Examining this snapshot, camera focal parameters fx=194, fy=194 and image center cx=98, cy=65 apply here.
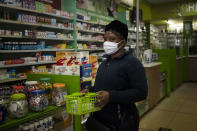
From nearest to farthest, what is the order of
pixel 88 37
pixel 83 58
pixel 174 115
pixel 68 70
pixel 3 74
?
pixel 68 70
pixel 83 58
pixel 3 74
pixel 174 115
pixel 88 37

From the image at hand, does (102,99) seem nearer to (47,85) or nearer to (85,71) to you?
(47,85)

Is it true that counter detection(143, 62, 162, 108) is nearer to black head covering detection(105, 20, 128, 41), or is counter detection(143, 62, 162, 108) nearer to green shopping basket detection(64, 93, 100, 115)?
black head covering detection(105, 20, 128, 41)

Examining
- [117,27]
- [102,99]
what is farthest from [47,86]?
[117,27]

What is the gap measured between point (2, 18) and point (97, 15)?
13.1ft

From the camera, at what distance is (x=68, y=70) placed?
232cm

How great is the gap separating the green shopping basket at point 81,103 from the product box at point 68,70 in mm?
792

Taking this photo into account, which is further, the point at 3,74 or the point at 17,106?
the point at 3,74

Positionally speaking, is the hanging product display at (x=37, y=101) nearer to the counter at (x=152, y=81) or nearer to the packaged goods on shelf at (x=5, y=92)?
the packaged goods on shelf at (x=5, y=92)

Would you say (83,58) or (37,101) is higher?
(83,58)

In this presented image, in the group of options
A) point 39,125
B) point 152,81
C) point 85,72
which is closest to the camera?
point 39,125

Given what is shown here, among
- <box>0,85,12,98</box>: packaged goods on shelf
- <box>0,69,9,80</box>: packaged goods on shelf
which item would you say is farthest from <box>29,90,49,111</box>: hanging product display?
<box>0,69,9,80</box>: packaged goods on shelf

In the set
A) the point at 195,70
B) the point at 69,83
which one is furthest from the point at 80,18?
the point at 195,70

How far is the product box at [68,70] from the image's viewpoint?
2311 mm

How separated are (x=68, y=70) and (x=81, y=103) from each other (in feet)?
2.93
